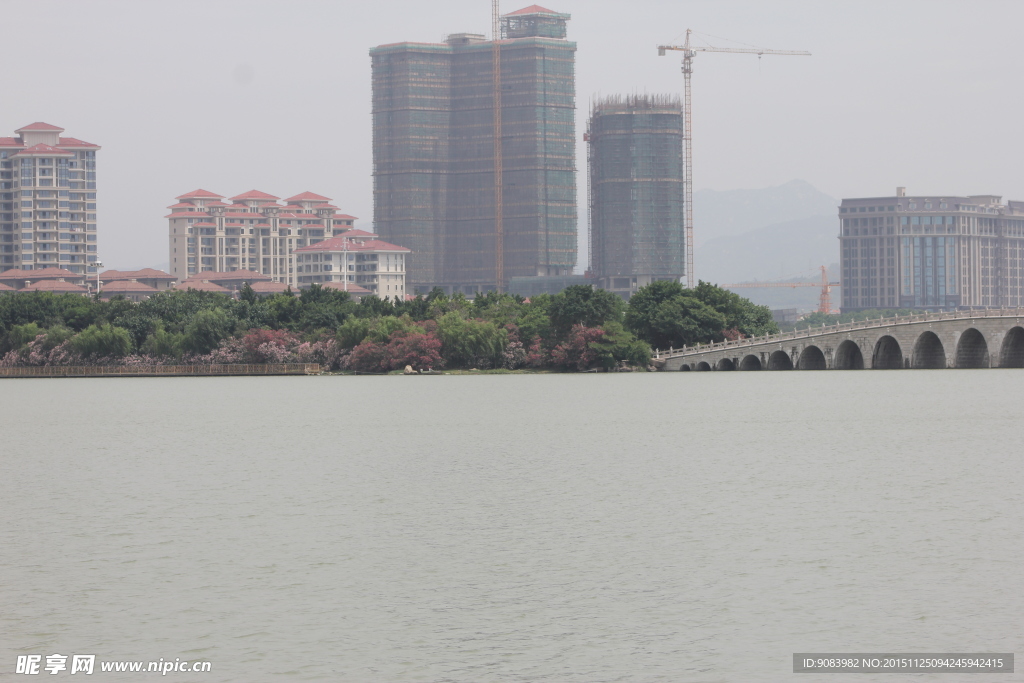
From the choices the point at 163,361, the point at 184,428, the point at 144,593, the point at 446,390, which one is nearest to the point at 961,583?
the point at 144,593

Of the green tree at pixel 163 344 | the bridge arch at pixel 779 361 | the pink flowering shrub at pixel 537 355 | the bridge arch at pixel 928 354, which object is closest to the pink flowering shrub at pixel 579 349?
the pink flowering shrub at pixel 537 355

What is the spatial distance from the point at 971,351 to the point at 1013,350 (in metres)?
3.20

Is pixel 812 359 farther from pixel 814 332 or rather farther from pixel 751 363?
pixel 751 363

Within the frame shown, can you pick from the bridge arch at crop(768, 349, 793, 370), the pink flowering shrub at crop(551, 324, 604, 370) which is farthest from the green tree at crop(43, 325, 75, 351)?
the bridge arch at crop(768, 349, 793, 370)

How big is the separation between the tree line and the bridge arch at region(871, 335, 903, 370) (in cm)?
1221

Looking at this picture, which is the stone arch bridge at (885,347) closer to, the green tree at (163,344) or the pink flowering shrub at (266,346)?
the pink flowering shrub at (266,346)

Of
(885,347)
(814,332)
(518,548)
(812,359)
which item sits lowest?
(518,548)

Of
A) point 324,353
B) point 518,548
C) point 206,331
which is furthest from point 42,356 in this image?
point 518,548

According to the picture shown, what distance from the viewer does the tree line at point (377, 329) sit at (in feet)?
343

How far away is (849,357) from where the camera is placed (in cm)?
10400

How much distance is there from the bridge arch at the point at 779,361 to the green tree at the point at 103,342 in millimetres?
54635

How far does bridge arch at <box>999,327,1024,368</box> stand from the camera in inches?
3649

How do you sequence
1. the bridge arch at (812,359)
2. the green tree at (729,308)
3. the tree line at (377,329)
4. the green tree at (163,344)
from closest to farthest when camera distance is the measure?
1. the tree line at (377,329)
2. the bridge arch at (812,359)
3. the green tree at (729,308)
4. the green tree at (163,344)

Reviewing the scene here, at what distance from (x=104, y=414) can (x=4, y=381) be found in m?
49.0
